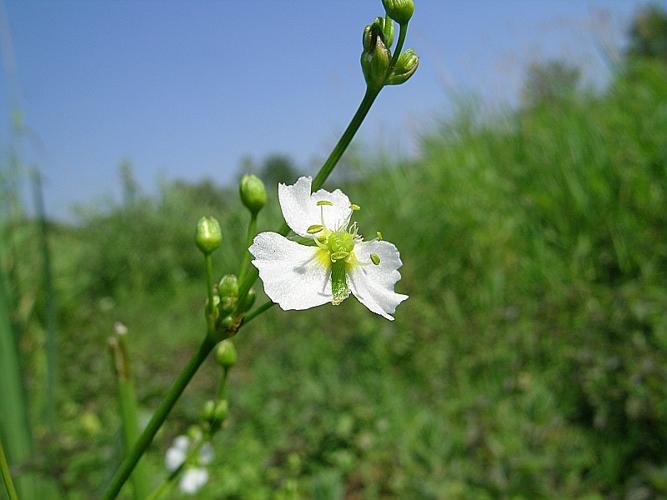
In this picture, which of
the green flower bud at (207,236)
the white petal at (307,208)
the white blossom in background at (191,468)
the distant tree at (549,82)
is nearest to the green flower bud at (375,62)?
the white petal at (307,208)

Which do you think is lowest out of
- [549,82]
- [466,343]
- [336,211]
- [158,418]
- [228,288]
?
[158,418]

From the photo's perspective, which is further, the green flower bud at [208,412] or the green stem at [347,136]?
the green flower bud at [208,412]

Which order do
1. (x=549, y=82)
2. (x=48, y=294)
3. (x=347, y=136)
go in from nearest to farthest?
(x=347, y=136)
(x=48, y=294)
(x=549, y=82)

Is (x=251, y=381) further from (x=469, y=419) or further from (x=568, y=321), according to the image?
(x=568, y=321)

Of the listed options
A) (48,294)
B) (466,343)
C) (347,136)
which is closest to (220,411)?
(347,136)

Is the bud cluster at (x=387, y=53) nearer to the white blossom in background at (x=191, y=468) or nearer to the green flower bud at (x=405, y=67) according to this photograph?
the green flower bud at (x=405, y=67)

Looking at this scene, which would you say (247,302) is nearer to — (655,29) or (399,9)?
(399,9)

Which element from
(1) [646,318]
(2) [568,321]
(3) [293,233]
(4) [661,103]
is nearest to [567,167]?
(4) [661,103]
